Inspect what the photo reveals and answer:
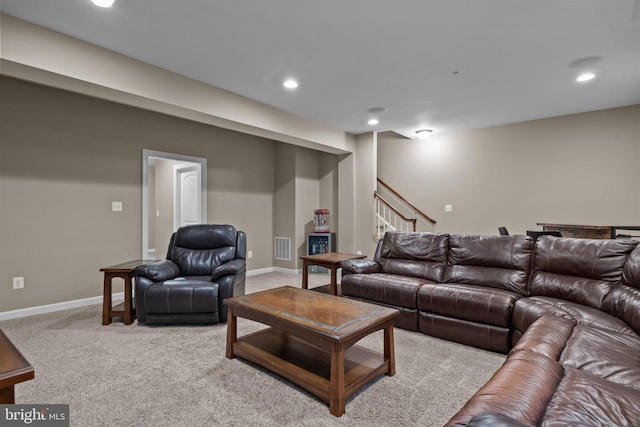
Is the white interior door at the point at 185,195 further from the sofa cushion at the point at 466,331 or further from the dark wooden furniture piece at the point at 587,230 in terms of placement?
the dark wooden furniture piece at the point at 587,230

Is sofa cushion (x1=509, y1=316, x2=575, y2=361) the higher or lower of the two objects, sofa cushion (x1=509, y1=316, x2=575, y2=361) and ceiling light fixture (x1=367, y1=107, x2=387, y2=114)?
the lower

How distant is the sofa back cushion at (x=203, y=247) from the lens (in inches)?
149

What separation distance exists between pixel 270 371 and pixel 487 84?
3803 millimetres

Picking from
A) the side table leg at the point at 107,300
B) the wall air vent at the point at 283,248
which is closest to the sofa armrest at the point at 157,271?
the side table leg at the point at 107,300

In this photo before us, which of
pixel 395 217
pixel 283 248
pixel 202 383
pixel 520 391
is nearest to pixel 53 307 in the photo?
pixel 202 383

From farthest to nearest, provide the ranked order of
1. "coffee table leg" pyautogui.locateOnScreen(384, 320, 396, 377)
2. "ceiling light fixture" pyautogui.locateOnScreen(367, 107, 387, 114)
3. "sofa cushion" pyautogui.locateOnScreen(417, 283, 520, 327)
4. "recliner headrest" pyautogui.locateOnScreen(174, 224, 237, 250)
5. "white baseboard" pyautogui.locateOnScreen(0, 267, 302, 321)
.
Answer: "ceiling light fixture" pyautogui.locateOnScreen(367, 107, 387, 114) → "recliner headrest" pyautogui.locateOnScreen(174, 224, 237, 250) → "white baseboard" pyautogui.locateOnScreen(0, 267, 302, 321) → "sofa cushion" pyautogui.locateOnScreen(417, 283, 520, 327) → "coffee table leg" pyautogui.locateOnScreen(384, 320, 396, 377)

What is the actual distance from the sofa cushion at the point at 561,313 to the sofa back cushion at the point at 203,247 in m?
2.93

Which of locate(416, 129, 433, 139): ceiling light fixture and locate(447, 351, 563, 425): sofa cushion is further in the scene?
locate(416, 129, 433, 139): ceiling light fixture

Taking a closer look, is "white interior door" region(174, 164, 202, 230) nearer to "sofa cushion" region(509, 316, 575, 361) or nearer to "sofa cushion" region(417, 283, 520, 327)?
"sofa cushion" region(417, 283, 520, 327)

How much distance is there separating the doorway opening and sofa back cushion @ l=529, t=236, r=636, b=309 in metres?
4.48

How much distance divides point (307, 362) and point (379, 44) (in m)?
2.71

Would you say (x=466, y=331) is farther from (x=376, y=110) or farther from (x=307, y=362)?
(x=376, y=110)

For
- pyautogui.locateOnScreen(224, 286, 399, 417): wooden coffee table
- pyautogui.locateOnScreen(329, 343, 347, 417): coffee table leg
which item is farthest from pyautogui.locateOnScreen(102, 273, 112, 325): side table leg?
pyautogui.locateOnScreen(329, 343, 347, 417): coffee table leg

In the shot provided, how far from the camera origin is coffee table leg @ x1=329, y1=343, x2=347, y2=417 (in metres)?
1.82
